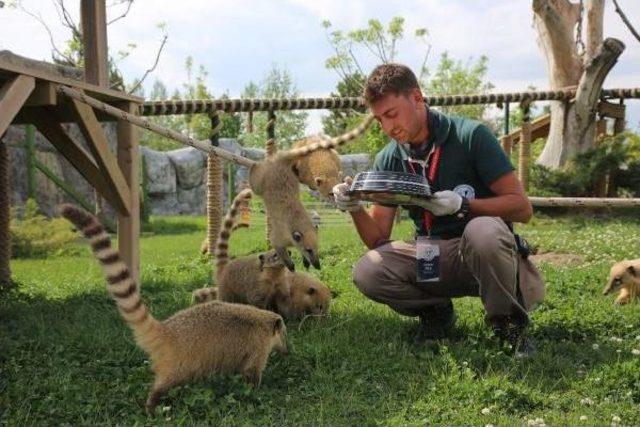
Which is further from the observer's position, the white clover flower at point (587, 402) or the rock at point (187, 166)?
the rock at point (187, 166)

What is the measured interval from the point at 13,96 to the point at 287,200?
1.92m

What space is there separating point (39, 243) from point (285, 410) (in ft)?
29.0

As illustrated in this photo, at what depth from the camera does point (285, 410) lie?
304 cm

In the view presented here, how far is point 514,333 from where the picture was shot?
3818mm

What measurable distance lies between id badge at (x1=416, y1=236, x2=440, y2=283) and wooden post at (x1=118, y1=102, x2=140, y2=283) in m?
2.78

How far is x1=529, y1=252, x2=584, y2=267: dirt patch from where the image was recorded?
7375mm

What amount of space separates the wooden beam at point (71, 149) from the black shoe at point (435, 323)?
9.65 ft

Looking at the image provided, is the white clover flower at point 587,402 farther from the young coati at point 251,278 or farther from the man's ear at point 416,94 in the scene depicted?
the young coati at point 251,278

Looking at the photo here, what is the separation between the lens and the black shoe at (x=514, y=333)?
3.72m

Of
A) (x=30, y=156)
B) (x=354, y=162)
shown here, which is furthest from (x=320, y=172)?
(x=354, y=162)

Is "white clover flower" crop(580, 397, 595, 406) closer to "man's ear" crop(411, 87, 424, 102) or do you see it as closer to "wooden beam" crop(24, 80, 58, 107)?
"man's ear" crop(411, 87, 424, 102)

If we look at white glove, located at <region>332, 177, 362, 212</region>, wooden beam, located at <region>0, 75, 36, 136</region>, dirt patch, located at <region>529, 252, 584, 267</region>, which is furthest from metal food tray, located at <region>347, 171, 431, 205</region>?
dirt patch, located at <region>529, 252, 584, 267</region>

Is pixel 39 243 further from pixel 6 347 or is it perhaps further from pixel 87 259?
pixel 6 347

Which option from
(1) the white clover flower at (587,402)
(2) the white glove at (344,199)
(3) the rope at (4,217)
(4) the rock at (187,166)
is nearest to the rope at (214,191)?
(3) the rope at (4,217)
